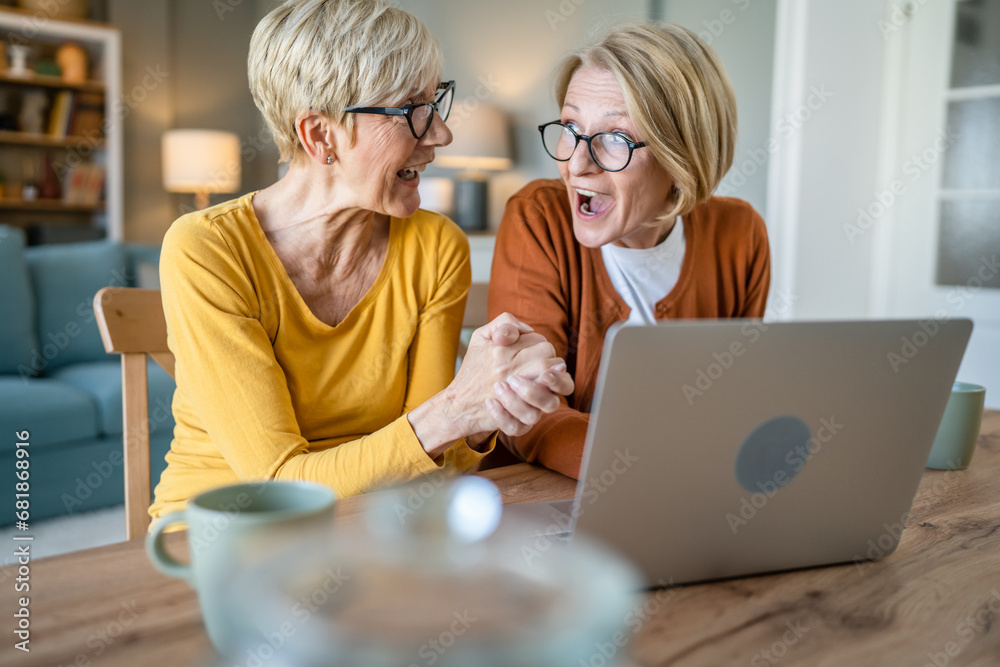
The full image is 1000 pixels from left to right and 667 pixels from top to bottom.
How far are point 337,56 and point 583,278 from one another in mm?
518

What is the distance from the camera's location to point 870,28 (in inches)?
133

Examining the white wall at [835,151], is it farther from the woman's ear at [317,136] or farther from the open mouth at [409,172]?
the woman's ear at [317,136]

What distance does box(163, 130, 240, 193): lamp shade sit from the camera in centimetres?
482

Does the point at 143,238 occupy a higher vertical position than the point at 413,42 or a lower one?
lower

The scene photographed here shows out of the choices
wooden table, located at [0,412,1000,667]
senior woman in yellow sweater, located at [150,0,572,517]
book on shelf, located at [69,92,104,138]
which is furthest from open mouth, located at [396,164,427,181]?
book on shelf, located at [69,92,104,138]

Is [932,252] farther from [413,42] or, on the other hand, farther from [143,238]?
[143,238]

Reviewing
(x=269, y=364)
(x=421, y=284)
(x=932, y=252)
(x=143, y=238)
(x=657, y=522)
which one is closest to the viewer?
(x=657, y=522)

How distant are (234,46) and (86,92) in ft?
3.32

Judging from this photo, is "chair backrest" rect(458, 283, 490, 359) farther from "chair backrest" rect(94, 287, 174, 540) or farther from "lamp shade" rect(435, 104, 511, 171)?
"lamp shade" rect(435, 104, 511, 171)

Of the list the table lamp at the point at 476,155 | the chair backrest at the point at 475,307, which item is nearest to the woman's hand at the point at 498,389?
the chair backrest at the point at 475,307

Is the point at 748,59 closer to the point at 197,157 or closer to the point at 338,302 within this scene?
the point at 338,302

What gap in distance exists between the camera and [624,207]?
1301 mm

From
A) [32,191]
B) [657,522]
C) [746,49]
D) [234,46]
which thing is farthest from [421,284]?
[234,46]

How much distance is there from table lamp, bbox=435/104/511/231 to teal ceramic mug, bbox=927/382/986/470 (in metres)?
3.13
